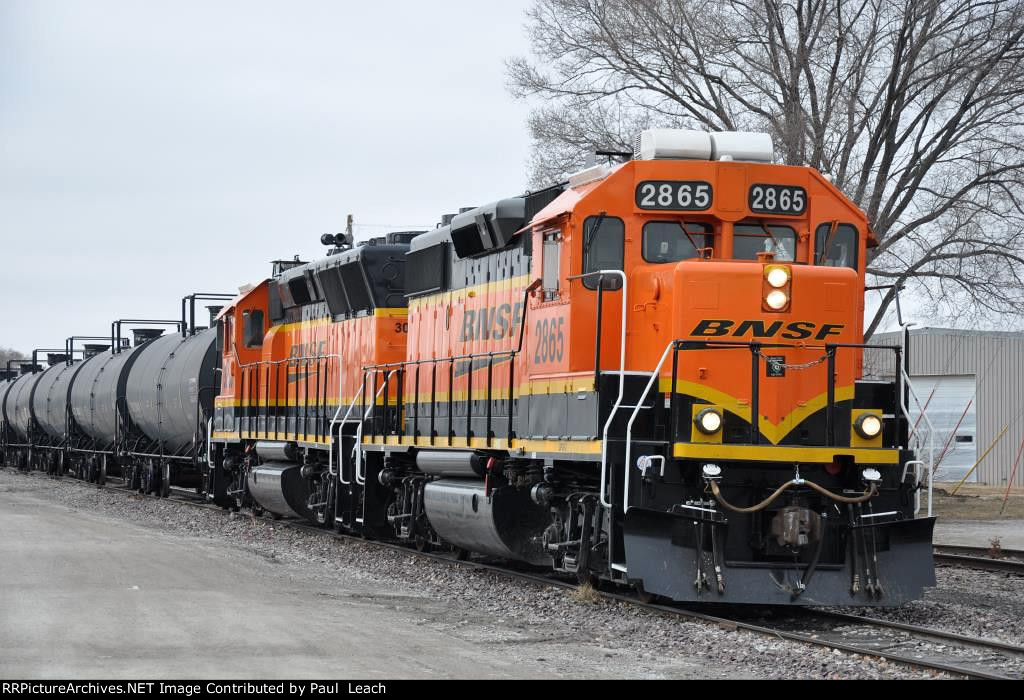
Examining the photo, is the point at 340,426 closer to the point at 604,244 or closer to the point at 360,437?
the point at 360,437

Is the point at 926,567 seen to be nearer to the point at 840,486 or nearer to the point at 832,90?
the point at 840,486

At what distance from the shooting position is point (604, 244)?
39.7 ft

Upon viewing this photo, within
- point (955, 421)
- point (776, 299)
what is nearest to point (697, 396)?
point (776, 299)

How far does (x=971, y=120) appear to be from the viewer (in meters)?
27.2

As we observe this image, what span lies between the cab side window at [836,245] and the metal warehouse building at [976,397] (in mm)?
26564

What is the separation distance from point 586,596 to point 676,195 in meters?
3.74

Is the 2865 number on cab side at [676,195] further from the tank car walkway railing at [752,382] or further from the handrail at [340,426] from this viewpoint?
the handrail at [340,426]

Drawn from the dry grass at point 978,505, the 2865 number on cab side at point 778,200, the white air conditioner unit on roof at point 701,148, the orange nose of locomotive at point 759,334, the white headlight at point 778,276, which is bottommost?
the dry grass at point 978,505

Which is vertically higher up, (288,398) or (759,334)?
(759,334)

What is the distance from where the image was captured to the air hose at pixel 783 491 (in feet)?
36.2

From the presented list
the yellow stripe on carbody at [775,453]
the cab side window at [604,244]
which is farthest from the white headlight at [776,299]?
the cab side window at [604,244]

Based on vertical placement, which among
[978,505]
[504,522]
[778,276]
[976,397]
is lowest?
[978,505]

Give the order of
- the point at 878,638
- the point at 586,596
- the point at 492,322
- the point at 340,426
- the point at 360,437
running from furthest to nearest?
the point at 340,426
the point at 360,437
the point at 492,322
the point at 586,596
the point at 878,638

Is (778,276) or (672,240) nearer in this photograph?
(778,276)
